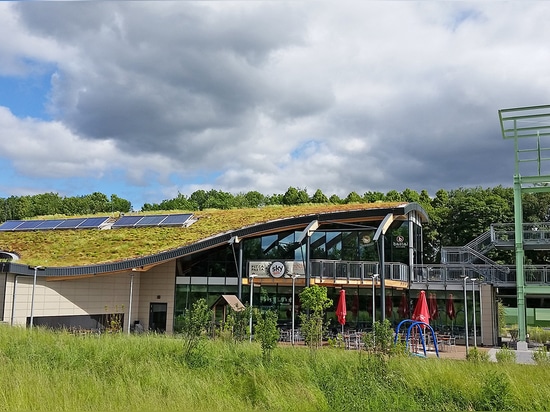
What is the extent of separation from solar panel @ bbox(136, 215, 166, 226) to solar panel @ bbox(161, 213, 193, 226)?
1.09 ft

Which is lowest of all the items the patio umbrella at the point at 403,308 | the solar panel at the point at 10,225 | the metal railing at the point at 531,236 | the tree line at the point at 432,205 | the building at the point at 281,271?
the patio umbrella at the point at 403,308

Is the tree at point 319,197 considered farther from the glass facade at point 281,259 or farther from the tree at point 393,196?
the glass facade at point 281,259

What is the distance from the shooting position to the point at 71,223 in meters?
31.1

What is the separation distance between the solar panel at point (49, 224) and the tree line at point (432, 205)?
98.0 ft

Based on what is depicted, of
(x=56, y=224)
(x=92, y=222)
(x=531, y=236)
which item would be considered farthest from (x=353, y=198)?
(x=56, y=224)

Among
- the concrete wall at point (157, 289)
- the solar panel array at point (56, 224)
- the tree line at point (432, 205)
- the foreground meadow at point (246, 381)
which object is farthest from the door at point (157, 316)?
the tree line at point (432, 205)

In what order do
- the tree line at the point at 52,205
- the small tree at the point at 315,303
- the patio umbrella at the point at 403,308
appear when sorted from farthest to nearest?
1. the tree line at the point at 52,205
2. the patio umbrella at the point at 403,308
3. the small tree at the point at 315,303

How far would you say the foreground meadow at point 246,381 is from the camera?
28.5 feet

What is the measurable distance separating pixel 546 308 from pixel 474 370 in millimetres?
33891

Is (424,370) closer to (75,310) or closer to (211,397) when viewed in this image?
(211,397)

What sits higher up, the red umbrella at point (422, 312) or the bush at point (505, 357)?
the red umbrella at point (422, 312)

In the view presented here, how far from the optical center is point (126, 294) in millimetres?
25750

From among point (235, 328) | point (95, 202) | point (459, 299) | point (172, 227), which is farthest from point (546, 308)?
point (95, 202)

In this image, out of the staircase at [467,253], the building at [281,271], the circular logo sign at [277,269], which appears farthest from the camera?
the staircase at [467,253]
